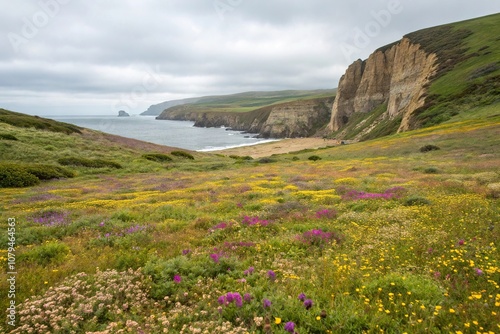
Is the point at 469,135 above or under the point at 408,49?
under

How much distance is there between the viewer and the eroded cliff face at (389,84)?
90.7 meters

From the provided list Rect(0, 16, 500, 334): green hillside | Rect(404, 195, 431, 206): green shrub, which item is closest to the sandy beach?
Rect(404, 195, 431, 206): green shrub

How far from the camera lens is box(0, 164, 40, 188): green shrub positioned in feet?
80.4

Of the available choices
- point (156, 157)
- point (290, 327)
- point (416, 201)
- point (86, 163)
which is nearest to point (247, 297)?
point (290, 327)

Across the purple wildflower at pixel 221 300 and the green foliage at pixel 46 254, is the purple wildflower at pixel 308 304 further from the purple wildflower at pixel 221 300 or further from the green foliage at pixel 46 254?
the green foliage at pixel 46 254

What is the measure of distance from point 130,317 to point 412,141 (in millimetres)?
53353

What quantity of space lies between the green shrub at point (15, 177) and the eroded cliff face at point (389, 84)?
75.4 meters

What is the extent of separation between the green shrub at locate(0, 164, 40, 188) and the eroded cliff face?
247ft

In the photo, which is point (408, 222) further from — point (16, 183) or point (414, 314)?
point (16, 183)

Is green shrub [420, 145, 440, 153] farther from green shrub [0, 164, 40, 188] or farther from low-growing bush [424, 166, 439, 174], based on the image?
green shrub [0, 164, 40, 188]

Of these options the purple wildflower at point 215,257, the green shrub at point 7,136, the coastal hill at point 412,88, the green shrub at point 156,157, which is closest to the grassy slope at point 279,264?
the purple wildflower at point 215,257

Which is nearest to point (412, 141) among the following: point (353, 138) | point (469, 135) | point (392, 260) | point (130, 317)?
point (469, 135)

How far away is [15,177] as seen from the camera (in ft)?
81.8

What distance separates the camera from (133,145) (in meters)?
62.1
